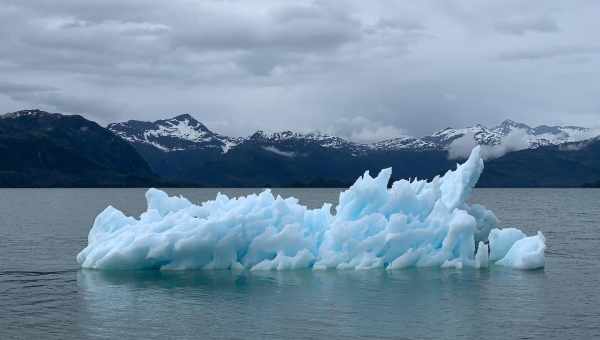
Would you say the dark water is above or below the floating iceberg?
below

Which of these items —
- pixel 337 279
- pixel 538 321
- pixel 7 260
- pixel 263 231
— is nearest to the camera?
pixel 538 321

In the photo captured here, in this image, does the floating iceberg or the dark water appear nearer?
the dark water

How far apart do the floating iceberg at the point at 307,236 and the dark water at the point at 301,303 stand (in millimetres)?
861

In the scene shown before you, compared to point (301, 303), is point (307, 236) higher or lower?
higher

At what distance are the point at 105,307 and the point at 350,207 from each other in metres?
14.0

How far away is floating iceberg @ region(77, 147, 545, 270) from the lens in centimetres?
3167

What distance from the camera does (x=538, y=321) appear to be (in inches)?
884

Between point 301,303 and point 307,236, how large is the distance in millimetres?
9352

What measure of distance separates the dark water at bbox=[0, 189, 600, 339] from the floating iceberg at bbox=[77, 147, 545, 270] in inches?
33.9

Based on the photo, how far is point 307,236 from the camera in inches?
1344

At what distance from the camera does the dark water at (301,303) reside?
20969 mm

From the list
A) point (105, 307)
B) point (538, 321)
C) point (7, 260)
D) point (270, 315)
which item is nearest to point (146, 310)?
point (105, 307)

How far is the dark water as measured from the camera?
20969 mm

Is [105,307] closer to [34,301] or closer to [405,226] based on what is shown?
[34,301]
